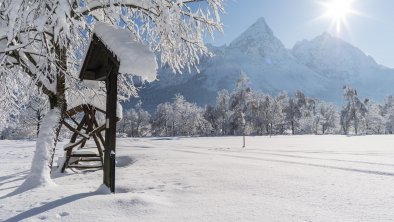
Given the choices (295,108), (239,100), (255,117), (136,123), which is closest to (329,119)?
(295,108)

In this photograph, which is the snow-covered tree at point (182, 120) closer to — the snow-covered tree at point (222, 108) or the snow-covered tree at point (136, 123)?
the snow-covered tree at point (222, 108)

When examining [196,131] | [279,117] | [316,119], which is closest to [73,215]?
[279,117]

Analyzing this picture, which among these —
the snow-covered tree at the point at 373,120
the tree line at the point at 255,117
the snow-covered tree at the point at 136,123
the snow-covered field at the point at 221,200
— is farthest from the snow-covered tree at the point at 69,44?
the snow-covered tree at the point at 136,123

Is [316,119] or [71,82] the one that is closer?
[71,82]

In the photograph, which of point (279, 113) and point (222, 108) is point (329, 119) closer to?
point (279, 113)

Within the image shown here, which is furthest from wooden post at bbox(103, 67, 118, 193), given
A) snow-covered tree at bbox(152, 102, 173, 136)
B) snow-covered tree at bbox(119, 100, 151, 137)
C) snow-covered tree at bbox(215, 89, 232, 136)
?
snow-covered tree at bbox(119, 100, 151, 137)

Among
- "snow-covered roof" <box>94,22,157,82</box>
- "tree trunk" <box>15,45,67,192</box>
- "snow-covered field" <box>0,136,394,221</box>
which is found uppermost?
"snow-covered roof" <box>94,22,157,82</box>

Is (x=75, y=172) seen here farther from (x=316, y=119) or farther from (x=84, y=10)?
(x=316, y=119)

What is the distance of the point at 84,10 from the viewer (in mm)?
9031

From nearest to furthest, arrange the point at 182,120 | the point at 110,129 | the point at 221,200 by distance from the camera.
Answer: the point at 221,200 → the point at 110,129 → the point at 182,120

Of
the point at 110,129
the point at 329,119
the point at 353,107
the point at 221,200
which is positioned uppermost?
the point at 353,107

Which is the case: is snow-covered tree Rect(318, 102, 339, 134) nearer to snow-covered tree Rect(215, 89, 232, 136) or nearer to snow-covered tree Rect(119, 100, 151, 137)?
snow-covered tree Rect(215, 89, 232, 136)

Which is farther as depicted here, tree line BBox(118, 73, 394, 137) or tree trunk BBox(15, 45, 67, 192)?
tree line BBox(118, 73, 394, 137)

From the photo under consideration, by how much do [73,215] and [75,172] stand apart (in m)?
7.88
